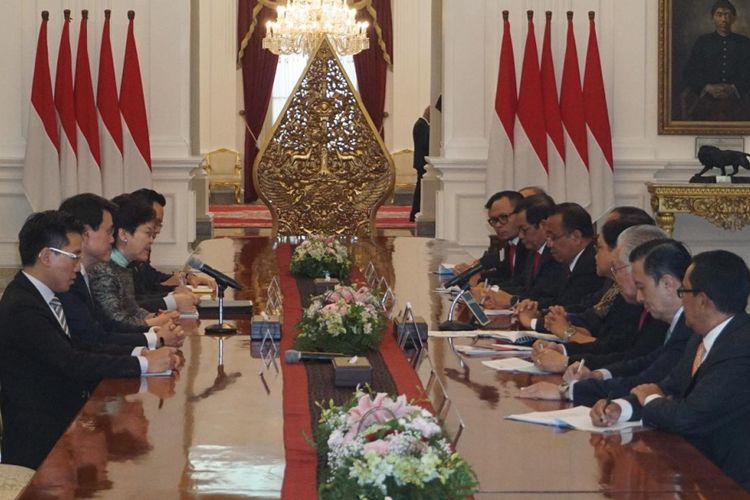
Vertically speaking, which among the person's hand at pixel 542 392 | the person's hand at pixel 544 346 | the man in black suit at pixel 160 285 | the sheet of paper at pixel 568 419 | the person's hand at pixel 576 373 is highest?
the man in black suit at pixel 160 285

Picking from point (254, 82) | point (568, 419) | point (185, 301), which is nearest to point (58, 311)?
point (185, 301)

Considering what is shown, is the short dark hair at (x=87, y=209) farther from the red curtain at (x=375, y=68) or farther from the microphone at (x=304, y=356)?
the red curtain at (x=375, y=68)

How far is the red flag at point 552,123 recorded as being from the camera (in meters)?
10.7

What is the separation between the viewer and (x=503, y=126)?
1062cm

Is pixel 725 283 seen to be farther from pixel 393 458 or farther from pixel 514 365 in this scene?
pixel 393 458

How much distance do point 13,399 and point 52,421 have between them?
0.14 meters

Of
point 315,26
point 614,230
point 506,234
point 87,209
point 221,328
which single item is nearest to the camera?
point 221,328

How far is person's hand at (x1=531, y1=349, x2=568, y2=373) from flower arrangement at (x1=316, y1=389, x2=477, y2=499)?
178cm

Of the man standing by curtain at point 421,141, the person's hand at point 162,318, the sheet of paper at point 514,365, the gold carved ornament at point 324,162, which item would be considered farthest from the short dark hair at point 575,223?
the man standing by curtain at point 421,141

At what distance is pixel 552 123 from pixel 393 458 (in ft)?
28.2

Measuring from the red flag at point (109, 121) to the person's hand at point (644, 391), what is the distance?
746 centimetres

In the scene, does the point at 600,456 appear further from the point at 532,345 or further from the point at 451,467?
the point at 532,345

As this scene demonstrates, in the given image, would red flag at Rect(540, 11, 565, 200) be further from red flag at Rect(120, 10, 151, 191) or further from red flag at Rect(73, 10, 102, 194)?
red flag at Rect(73, 10, 102, 194)

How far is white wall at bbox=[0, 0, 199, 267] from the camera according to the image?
1085cm
